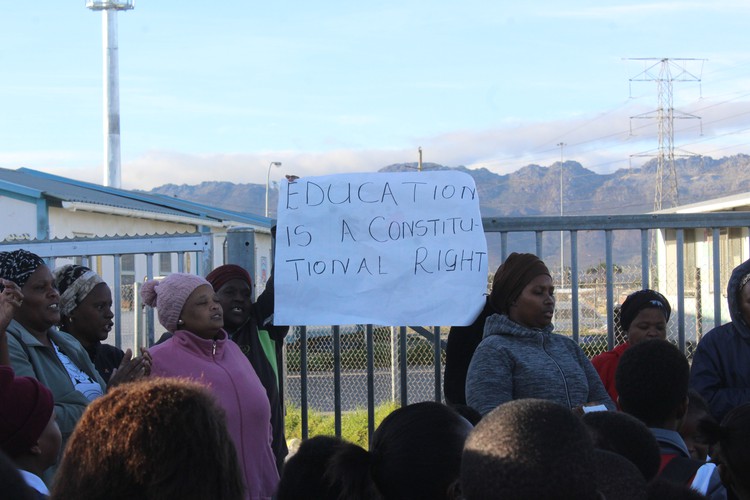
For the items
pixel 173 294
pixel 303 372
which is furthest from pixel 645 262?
pixel 173 294

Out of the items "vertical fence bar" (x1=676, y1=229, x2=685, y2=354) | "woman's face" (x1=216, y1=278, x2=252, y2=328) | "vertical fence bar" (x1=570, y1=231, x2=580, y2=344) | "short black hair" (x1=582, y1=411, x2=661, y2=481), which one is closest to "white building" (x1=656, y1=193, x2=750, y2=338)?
"vertical fence bar" (x1=676, y1=229, x2=685, y2=354)

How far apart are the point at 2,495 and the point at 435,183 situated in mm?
3434

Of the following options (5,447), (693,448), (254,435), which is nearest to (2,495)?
(5,447)

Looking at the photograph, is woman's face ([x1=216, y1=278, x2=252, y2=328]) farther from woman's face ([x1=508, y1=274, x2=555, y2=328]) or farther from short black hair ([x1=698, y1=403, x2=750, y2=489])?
short black hair ([x1=698, y1=403, x2=750, y2=489])

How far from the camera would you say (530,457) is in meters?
1.92

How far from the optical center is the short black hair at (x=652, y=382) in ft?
10.8

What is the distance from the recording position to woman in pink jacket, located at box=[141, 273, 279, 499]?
406 centimetres

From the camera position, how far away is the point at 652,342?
136 inches

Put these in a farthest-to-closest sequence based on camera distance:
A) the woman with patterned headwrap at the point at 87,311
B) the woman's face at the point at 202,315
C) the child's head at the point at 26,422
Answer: the woman with patterned headwrap at the point at 87,311
the woman's face at the point at 202,315
the child's head at the point at 26,422

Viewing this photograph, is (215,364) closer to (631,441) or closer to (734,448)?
(631,441)

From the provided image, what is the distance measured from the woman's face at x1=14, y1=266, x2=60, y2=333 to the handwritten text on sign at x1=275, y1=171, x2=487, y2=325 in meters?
1.18

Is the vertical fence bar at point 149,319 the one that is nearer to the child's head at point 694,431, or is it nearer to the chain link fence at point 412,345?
the chain link fence at point 412,345

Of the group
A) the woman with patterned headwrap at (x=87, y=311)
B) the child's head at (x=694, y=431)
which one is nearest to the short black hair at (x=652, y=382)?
the child's head at (x=694, y=431)

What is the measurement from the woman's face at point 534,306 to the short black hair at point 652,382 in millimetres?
1001
